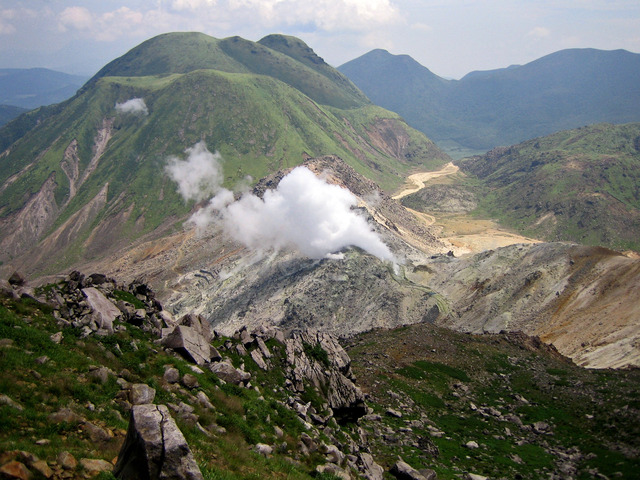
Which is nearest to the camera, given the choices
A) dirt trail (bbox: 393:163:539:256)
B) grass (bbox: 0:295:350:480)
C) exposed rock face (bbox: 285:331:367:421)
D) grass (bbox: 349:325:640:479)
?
grass (bbox: 0:295:350:480)

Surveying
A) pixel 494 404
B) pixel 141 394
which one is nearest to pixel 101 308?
pixel 141 394

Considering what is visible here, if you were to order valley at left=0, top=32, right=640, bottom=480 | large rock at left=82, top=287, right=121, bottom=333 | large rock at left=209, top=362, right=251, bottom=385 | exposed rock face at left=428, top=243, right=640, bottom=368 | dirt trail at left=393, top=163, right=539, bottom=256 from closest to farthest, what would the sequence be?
1. valley at left=0, top=32, right=640, bottom=480
2. large rock at left=209, top=362, right=251, bottom=385
3. large rock at left=82, top=287, right=121, bottom=333
4. exposed rock face at left=428, top=243, right=640, bottom=368
5. dirt trail at left=393, top=163, right=539, bottom=256

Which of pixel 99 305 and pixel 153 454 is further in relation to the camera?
pixel 99 305

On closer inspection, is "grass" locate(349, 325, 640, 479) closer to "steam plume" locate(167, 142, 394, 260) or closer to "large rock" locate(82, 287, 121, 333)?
"large rock" locate(82, 287, 121, 333)

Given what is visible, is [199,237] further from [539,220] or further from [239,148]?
[539,220]

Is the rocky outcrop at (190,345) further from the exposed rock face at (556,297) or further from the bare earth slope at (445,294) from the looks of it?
the exposed rock face at (556,297)

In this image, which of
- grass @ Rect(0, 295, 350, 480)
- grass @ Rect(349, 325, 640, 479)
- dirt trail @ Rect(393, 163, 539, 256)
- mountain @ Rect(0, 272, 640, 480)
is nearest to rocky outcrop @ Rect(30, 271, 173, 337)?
mountain @ Rect(0, 272, 640, 480)

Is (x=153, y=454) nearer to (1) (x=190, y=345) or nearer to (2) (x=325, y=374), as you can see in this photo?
(1) (x=190, y=345)
